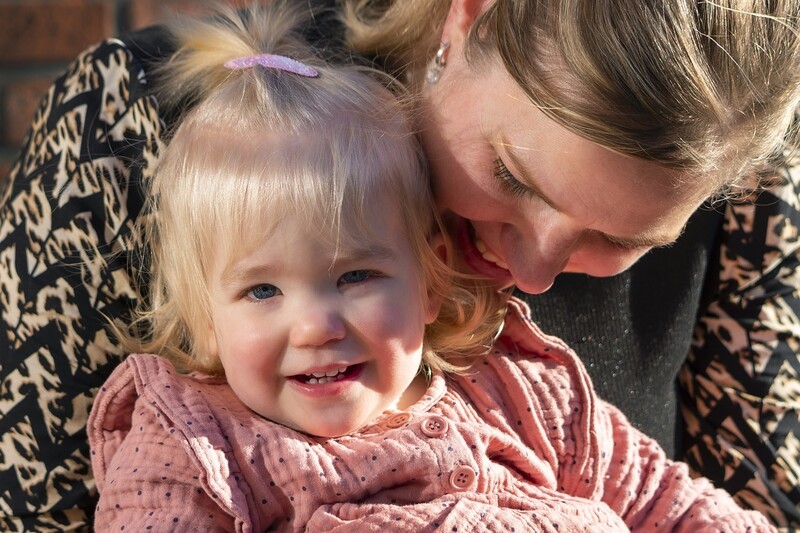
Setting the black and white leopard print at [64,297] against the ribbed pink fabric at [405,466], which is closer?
the ribbed pink fabric at [405,466]

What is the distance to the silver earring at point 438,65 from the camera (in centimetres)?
135

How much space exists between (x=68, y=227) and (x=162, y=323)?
189mm

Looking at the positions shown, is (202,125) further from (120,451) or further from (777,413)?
(777,413)

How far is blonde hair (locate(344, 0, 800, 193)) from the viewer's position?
3.55ft

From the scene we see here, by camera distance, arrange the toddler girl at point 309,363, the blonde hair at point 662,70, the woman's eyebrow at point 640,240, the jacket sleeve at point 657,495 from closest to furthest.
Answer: the blonde hair at point 662,70, the toddler girl at point 309,363, the woman's eyebrow at point 640,240, the jacket sleeve at point 657,495

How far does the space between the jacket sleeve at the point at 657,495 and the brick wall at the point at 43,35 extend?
6.03ft

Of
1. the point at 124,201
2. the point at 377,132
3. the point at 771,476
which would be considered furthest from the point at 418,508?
the point at 771,476

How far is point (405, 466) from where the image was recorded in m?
1.24

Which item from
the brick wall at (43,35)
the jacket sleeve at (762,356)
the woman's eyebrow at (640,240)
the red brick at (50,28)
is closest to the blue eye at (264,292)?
the woman's eyebrow at (640,240)

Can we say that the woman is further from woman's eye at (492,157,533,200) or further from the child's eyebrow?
the child's eyebrow

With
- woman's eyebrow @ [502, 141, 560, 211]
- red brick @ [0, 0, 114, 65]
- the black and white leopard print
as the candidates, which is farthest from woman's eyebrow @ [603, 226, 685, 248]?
red brick @ [0, 0, 114, 65]

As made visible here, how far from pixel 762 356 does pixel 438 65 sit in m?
0.77

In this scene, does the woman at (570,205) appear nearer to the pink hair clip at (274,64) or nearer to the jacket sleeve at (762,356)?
the jacket sleeve at (762,356)

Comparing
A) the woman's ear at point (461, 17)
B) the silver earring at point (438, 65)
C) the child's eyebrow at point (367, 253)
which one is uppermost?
the woman's ear at point (461, 17)
